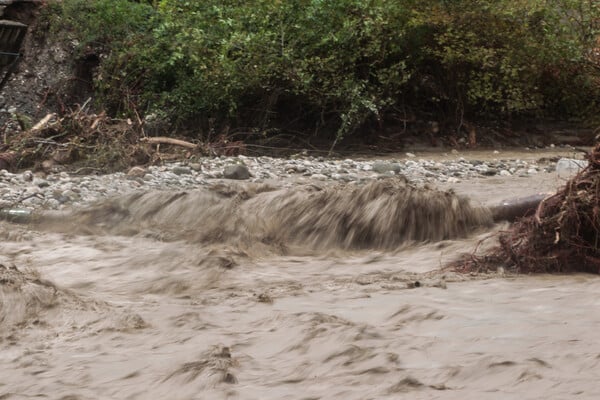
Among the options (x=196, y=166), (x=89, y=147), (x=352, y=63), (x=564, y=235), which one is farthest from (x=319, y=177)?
(x=564, y=235)

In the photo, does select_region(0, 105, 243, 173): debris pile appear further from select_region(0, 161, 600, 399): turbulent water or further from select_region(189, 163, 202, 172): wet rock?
select_region(0, 161, 600, 399): turbulent water

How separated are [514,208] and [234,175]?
12.1 feet

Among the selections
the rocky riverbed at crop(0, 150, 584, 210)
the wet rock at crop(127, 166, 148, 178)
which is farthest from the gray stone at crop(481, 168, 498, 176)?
the wet rock at crop(127, 166, 148, 178)

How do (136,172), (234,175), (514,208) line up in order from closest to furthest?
1. (514,208)
2. (234,175)
3. (136,172)

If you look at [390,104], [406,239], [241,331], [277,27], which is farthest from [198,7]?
[241,331]

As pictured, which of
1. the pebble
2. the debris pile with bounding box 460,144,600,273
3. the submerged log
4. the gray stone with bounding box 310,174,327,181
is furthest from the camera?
the gray stone with bounding box 310,174,327,181

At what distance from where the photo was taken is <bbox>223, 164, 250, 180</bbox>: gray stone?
1066cm

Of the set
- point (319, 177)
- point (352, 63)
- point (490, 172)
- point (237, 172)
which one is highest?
point (352, 63)

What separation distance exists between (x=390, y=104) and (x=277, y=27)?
6.37 feet

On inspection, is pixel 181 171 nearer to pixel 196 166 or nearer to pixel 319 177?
pixel 196 166

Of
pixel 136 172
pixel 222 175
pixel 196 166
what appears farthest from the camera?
pixel 196 166

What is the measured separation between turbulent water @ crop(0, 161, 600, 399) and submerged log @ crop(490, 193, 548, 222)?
0.12m

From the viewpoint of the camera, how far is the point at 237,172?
10695mm

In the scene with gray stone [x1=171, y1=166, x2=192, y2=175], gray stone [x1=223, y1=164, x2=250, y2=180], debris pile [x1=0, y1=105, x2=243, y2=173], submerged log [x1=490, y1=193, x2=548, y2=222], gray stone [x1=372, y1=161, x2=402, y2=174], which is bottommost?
debris pile [x1=0, y1=105, x2=243, y2=173]
